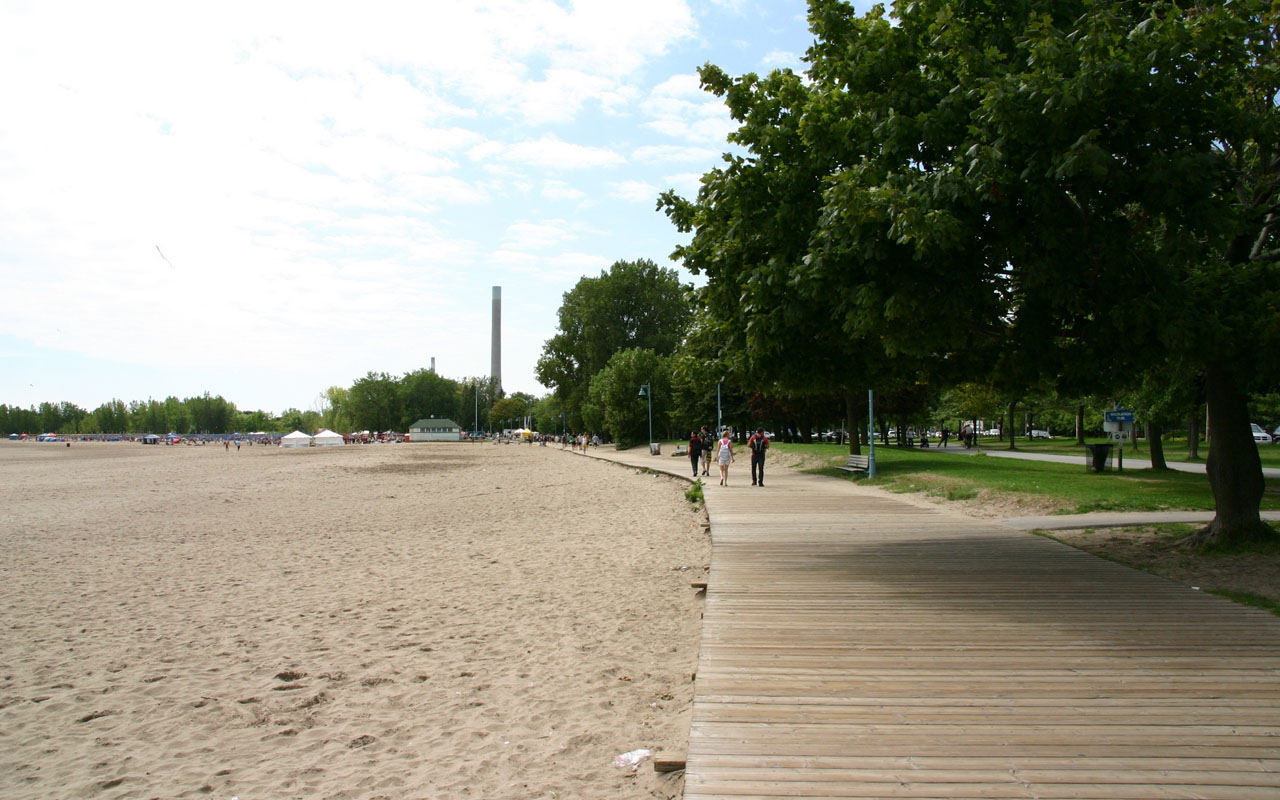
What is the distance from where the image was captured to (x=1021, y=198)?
830 centimetres

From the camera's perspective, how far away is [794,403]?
41062mm


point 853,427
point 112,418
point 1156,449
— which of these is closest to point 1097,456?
point 1156,449

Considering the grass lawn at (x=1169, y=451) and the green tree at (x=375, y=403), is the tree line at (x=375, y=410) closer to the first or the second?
the green tree at (x=375, y=403)

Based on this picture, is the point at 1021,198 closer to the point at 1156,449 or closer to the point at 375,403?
the point at 1156,449

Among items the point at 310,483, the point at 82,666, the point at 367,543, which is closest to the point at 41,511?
the point at 310,483

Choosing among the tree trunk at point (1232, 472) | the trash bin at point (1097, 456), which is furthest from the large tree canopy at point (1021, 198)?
the trash bin at point (1097, 456)

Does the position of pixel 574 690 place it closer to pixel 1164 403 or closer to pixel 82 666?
pixel 82 666

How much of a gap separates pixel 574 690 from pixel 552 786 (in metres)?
1.95

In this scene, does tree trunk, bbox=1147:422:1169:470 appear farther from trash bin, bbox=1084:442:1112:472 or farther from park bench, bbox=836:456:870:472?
park bench, bbox=836:456:870:472

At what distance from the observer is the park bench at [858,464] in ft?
85.6

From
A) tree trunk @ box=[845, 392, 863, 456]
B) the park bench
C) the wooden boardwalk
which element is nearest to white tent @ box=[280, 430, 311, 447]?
tree trunk @ box=[845, 392, 863, 456]

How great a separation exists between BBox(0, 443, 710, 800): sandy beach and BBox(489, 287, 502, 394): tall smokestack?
492 feet

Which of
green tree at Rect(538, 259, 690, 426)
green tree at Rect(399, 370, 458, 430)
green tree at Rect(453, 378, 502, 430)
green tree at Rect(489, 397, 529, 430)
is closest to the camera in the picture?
green tree at Rect(538, 259, 690, 426)

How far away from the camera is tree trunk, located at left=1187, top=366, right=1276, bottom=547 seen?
10.0 meters
